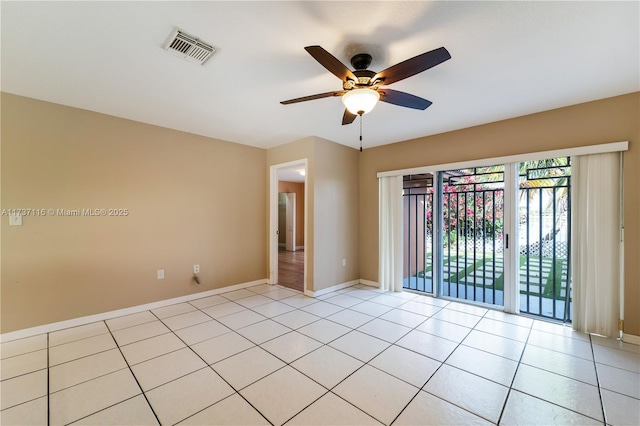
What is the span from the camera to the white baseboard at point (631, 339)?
2490 millimetres

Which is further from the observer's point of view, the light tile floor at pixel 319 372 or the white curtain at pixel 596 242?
the white curtain at pixel 596 242

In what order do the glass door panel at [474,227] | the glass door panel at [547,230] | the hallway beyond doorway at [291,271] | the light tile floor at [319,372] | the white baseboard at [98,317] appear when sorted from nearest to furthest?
the light tile floor at [319,372], the white baseboard at [98,317], the glass door panel at [547,230], the glass door panel at [474,227], the hallway beyond doorway at [291,271]

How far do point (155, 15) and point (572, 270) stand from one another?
446cm

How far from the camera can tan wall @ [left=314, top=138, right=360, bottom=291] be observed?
4.03 metres

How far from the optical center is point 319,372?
2.05 m

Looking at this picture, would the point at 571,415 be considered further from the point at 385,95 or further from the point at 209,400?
the point at 385,95

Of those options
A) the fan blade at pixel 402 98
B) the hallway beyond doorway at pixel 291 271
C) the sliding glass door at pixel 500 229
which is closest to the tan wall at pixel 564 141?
the sliding glass door at pixel 500 229

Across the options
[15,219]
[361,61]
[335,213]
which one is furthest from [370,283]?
[15,219]

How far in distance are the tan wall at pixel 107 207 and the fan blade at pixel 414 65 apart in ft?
10.2

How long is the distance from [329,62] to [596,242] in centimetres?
331

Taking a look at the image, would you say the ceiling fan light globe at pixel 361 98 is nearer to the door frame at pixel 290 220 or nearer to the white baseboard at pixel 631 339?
the white baseboard at pixel 631 339

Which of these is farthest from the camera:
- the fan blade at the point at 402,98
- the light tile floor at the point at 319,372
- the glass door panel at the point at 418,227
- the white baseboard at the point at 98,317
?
the glass door panel at the point at 418,227

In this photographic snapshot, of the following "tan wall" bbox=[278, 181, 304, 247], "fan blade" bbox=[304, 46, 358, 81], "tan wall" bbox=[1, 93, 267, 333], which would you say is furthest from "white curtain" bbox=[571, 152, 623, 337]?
"tan wall" bbox=[278, 181, 304, 247]

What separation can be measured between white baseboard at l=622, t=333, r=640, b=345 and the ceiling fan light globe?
3.41 meters
